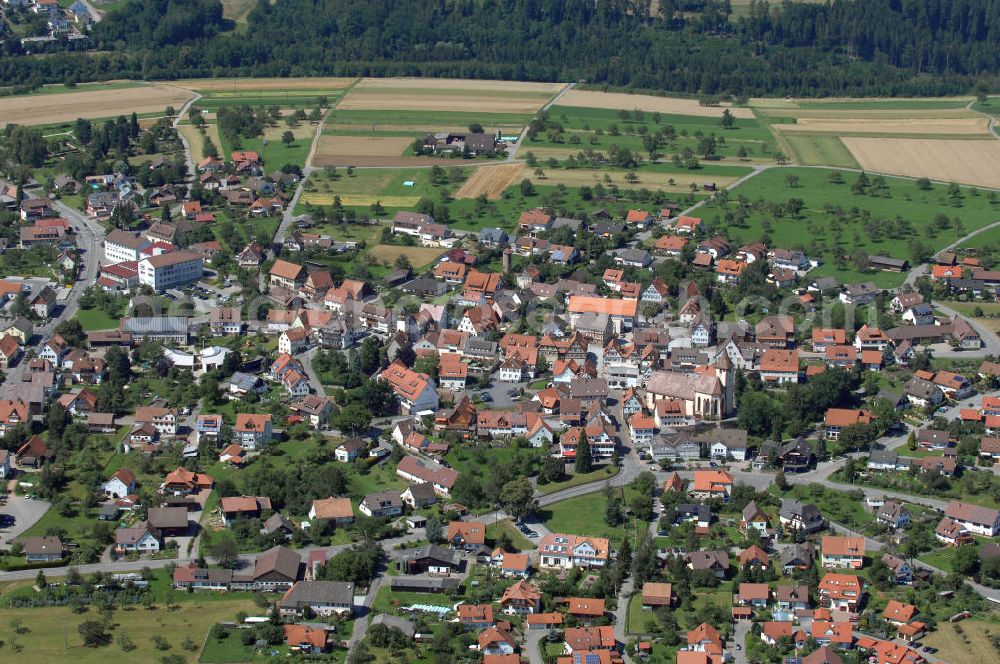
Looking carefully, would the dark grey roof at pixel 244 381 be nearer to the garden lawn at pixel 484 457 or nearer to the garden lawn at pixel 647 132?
the garden lawn at pixel 484 457

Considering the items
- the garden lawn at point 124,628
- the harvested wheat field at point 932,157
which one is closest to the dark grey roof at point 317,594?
the garden lawn at point 124,628

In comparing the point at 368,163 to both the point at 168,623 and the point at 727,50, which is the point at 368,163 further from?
the point at 168,623

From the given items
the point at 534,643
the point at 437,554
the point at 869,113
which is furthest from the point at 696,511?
the point at 869,113

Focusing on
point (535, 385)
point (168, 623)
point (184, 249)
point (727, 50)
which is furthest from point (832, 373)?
point (727, 50)

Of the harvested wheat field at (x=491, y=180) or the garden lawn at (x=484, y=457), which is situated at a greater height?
the harvested wheat field at (x=491, y=180)

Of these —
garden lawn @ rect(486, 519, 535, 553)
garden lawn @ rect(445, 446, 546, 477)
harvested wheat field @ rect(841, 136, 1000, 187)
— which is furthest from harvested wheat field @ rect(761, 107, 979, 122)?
garden lawn @ rect(486, 519, 535, 553)

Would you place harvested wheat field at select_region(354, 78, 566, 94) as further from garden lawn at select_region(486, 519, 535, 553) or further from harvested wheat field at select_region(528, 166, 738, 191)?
garden lawn at select_region(486, 519, 535, 553)

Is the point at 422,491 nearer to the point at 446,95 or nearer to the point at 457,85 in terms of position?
the point at 446,95
